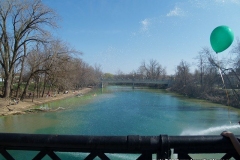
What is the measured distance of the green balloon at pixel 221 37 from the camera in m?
3.94

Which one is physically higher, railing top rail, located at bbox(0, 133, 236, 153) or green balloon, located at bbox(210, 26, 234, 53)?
green balloon, located at bbox(210, 26, 234, 53)

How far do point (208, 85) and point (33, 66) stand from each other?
102 feet

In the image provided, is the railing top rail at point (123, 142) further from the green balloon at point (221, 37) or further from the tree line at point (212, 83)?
the tree line at point (212, 83)

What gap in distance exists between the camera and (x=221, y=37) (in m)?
4.14

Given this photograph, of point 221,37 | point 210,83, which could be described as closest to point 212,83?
point 210,83

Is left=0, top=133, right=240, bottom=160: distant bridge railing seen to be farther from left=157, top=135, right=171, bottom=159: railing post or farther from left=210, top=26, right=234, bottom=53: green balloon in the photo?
left=210, top=26, right=234, bottom=53: green balloon

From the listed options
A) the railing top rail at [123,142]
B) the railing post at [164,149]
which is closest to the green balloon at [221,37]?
the railing top rail at [123,142]

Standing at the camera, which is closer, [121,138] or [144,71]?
[121,138]

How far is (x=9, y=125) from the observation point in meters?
14.3

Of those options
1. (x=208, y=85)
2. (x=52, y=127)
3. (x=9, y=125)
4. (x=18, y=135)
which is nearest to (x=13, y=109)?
(x=9, y=125)

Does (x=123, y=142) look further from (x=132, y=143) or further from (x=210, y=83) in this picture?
(x=210, y=83)

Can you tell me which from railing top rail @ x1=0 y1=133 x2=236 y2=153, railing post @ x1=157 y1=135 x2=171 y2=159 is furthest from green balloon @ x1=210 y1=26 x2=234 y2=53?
railing post @ x1=157 y1=135 x2=171 y2=159

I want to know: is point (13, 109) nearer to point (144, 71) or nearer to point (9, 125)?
point (9, 125)

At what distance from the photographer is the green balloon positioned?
3.94 metres
